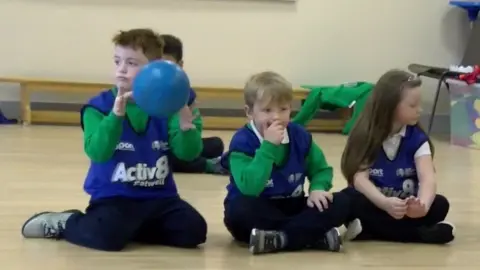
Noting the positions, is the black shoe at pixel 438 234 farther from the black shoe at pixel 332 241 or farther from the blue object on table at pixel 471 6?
the blue object on table at pixel 471 6

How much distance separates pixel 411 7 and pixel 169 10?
152cm

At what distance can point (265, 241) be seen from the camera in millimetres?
2117

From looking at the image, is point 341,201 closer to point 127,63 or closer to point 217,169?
point 127,63

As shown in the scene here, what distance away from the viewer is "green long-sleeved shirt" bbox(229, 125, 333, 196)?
206 cm

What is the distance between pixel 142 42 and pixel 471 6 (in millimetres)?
3291

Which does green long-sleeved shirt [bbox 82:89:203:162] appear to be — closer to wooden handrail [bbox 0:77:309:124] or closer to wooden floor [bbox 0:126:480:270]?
wooden floor [bbox 0:126:480:270]

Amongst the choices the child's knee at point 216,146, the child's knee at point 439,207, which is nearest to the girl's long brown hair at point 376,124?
the child's knee at point 439,207

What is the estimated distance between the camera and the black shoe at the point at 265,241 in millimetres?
2111

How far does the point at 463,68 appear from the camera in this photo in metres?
4.44

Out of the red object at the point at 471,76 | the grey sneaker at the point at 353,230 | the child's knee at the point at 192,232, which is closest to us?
the child's knee at the point at 192,232

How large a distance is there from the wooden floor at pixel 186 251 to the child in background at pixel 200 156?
0.07m

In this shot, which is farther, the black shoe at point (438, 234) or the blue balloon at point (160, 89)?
the black shoe at point (438, 234)

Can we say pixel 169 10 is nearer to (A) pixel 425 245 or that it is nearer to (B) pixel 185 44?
(B) pixel 185 44

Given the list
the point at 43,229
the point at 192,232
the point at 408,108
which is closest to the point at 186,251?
the point at 192,232
